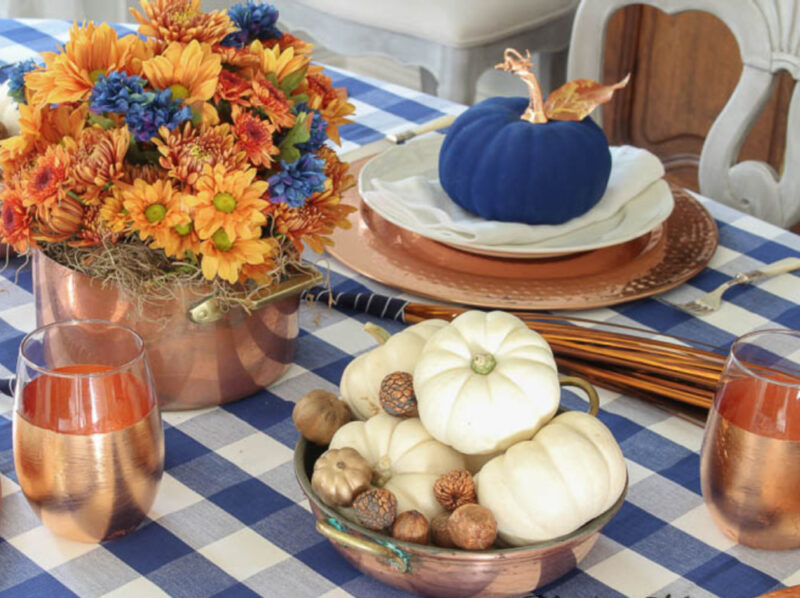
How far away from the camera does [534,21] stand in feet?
8.43

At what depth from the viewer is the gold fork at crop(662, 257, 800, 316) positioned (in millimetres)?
1035

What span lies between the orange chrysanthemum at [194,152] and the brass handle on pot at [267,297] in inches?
3.9

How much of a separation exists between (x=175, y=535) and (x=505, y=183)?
1.58 ft

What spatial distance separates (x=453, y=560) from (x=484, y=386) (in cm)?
11

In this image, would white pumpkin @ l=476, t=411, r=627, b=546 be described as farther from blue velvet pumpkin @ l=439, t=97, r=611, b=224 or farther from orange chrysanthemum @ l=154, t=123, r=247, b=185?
blue velvet pumpkin @ l=439, t=97, r=611, b=224

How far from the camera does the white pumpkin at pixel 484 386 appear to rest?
0.67 m

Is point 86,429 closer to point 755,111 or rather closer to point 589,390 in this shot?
point 589,390

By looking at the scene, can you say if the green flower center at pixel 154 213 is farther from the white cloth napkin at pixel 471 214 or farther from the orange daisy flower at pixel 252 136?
the white cloth napkin at pixel 471 214

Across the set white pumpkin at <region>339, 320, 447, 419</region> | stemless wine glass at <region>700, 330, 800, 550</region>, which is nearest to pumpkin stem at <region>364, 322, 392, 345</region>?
white pumpkin at <region>339, 320, 447, 419</region>

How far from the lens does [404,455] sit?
69 centimetres

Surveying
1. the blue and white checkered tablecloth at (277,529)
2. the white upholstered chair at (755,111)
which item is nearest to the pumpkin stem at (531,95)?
the blue and white checkered tablecloth at (277,529)

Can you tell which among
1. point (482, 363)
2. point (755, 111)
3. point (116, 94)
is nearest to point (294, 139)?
point (116, 94)

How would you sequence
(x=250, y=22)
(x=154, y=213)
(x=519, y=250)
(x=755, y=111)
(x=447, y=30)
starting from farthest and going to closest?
1. (x=447, y=30)
2. (x=755, y=111)
3. (x=519, y=250)
4. (x=250, y=22)
5. (x=154, y=213)

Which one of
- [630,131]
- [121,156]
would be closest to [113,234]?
[121,156]
